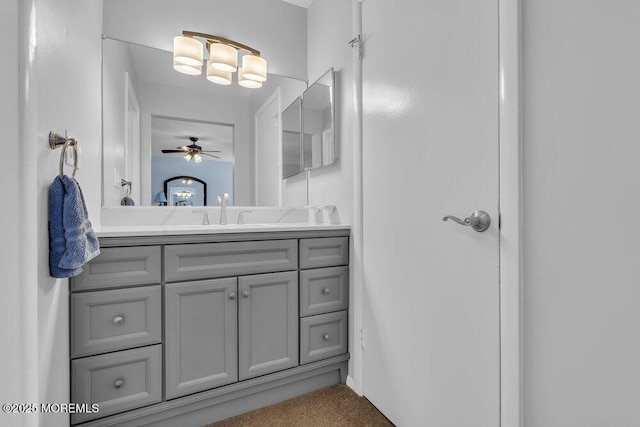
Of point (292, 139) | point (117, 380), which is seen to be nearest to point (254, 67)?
point (292, 139)

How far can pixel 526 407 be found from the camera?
87 cm

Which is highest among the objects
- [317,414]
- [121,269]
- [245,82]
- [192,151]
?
[245,82]

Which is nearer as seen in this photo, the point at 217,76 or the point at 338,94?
the point at 338,94

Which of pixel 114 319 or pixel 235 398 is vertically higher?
pixel 114 319

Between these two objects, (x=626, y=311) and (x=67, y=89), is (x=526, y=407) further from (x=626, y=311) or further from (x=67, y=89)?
(x=67, y=89)

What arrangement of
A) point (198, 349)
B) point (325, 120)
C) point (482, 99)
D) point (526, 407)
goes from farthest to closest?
point (325, 120) → point (198, 349) → point (482, 99) → point (526, 407)

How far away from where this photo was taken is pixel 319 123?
6.70ft

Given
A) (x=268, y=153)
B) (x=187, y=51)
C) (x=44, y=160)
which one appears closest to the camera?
(x=44, y=160)

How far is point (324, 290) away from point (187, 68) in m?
1.63

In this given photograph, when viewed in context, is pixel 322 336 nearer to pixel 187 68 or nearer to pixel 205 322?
pixel 205 322

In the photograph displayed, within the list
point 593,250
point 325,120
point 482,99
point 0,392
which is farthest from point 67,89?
point 593,250

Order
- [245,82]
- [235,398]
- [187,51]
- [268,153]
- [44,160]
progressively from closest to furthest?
[44,160]
[235,398]
[187,51]
[245,82]
[268,153]

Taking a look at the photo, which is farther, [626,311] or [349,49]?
[349,49]

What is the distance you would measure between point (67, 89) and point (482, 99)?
144cm
